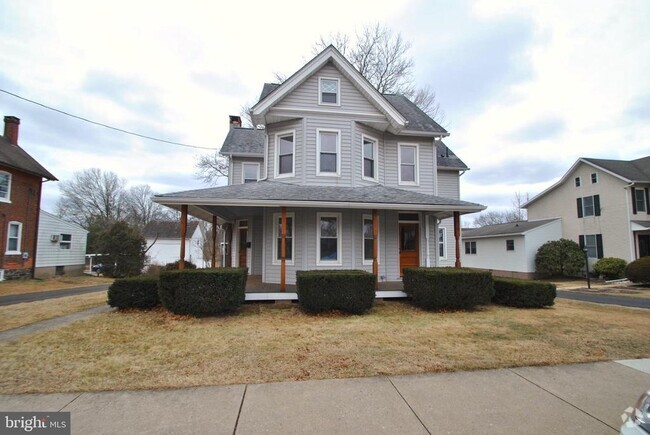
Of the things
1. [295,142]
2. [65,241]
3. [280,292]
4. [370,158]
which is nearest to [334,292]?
Result: [280,292]

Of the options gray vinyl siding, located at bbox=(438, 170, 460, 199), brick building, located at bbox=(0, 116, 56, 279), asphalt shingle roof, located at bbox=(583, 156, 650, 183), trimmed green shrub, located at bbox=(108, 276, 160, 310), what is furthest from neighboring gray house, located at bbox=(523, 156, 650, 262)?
brick building, located at bbox=(0, 116, 56, 279)

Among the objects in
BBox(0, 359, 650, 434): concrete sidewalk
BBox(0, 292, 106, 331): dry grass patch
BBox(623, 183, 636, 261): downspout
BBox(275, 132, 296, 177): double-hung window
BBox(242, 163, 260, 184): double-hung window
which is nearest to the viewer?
BBox(0, 359, 650, 434): concrete sidewalk

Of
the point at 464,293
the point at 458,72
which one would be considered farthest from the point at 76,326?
the point at 458,72

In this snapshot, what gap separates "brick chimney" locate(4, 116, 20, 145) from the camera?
19.6 m

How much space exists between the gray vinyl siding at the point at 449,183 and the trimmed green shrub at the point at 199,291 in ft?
42.0

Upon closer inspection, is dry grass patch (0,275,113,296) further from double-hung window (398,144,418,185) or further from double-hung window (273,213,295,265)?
double-hung window (398,144,418,185)

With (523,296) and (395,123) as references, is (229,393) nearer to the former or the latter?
(523,296)

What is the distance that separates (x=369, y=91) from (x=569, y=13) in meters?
7.10

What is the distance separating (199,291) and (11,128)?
22077 millimetres

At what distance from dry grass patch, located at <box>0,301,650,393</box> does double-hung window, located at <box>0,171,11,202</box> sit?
15.1 m

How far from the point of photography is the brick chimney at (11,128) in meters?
19.6

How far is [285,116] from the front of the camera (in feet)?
35.9

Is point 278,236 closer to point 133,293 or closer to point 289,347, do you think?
point 133,293

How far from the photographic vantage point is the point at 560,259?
67.9ft
